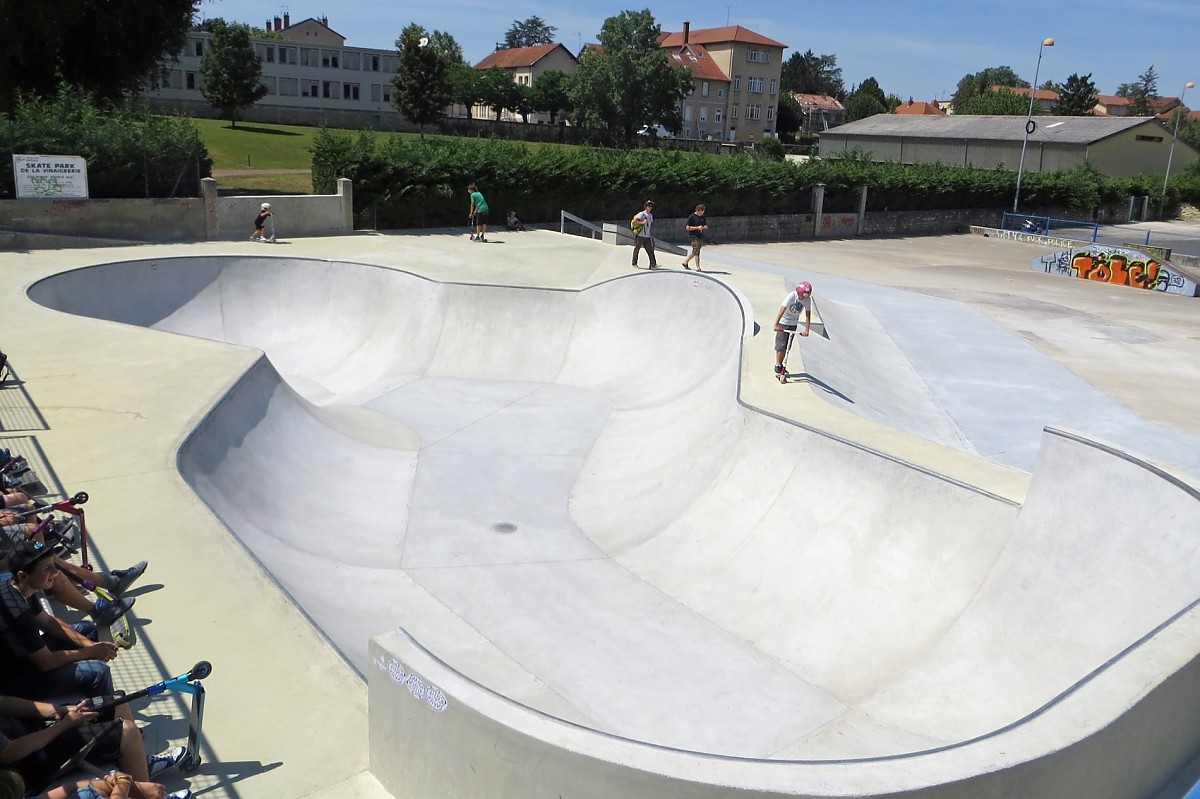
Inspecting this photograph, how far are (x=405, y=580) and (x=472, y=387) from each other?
7.82 meters

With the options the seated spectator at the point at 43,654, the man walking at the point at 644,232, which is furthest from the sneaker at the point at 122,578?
the man walking at the point at 644,232

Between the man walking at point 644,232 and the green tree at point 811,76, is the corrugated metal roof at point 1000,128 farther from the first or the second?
the green tree at point 811,76

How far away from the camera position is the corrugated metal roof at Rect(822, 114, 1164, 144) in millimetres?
65875

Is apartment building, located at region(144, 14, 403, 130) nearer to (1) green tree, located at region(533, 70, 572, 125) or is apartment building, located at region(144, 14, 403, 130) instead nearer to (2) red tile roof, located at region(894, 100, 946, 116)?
(1) green tree, located at region(533, 70, 572, 125)

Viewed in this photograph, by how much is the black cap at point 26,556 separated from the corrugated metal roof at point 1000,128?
71.8m

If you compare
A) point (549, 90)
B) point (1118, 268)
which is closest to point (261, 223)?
point (1118, 268)

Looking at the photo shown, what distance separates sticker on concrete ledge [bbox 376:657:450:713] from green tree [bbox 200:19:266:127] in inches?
2768

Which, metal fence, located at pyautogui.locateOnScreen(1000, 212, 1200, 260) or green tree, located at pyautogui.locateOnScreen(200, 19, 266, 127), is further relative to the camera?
green tree, located at pyautogui.locateOnScreen(200, 19, 266, 127)

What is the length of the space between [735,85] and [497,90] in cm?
3374

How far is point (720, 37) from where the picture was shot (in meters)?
117

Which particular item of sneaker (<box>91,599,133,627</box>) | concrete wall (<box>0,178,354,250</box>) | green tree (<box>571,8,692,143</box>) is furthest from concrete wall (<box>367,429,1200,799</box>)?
green tree (<box>571,8,692,143</box>)

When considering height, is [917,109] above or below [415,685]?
above

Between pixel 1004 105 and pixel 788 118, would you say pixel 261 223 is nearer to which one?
pixel 1004 105

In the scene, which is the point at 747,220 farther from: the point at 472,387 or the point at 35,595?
the point at 35,595
